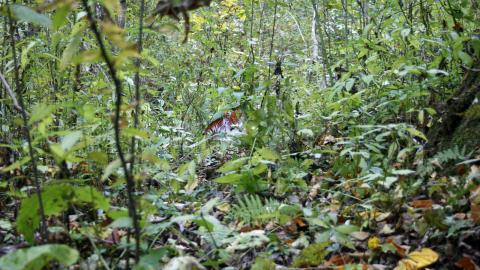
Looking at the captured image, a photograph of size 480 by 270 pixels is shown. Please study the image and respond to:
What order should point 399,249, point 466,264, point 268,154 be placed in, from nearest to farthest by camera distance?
1. point 466,264
2. point 399,249
3. point 268,154

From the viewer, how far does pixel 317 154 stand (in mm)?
2967

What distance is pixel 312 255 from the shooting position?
185 cm

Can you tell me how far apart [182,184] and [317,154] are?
2.77 ft

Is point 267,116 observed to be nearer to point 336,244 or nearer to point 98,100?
point 336,244

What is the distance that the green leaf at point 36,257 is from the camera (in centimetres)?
138

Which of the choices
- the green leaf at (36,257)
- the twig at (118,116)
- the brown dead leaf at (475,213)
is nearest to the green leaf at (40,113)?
the twig at (118,116)

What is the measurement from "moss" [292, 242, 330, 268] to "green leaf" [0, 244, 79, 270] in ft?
2.70

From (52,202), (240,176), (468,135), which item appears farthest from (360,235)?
(52,202)

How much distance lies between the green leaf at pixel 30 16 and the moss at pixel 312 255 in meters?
1.17

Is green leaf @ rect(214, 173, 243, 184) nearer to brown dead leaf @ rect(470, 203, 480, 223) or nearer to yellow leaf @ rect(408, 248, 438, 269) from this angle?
yellow leaf @ rect(408, 248, 438, 269)

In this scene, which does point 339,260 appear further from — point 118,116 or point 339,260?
point 118,116

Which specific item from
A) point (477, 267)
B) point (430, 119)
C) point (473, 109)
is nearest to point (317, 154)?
point (430, 119)

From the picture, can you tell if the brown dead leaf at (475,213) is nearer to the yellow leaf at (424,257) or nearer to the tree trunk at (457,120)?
the yellow leaf at (424,257)

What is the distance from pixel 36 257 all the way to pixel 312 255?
0.96 metres
